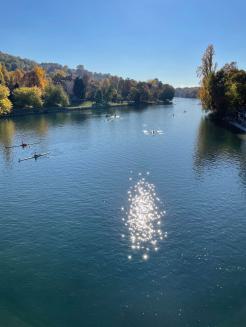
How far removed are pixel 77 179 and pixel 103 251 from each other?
92.3ft

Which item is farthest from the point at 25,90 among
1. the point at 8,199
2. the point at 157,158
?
the point at 8,199

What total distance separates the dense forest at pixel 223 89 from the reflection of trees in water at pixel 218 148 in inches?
603

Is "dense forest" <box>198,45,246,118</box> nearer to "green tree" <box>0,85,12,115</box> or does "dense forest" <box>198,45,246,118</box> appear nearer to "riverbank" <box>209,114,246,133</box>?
"riverbank" <box>209,114,246,133</box>

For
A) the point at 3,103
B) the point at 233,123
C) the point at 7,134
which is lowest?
the point at 7,134

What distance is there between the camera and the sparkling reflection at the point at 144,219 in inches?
1550

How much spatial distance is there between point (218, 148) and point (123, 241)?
2391 inches

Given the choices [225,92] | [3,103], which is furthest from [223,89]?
[3,103]

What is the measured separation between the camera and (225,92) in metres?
131

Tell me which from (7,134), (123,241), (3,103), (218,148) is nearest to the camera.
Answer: (123,241)

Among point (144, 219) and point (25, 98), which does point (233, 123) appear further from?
point (25, 98)

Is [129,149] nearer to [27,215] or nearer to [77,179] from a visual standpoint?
[77,179]

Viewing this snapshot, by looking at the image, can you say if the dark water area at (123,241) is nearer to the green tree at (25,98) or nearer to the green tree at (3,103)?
the green tree at (3,103)

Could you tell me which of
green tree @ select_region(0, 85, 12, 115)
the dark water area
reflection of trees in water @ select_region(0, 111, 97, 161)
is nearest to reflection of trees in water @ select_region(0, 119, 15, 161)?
reflection of trees in water @ select_region(0, 111, 97, 161)

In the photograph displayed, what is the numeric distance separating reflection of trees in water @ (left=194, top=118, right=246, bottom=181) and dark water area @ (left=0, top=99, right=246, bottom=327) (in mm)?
947
